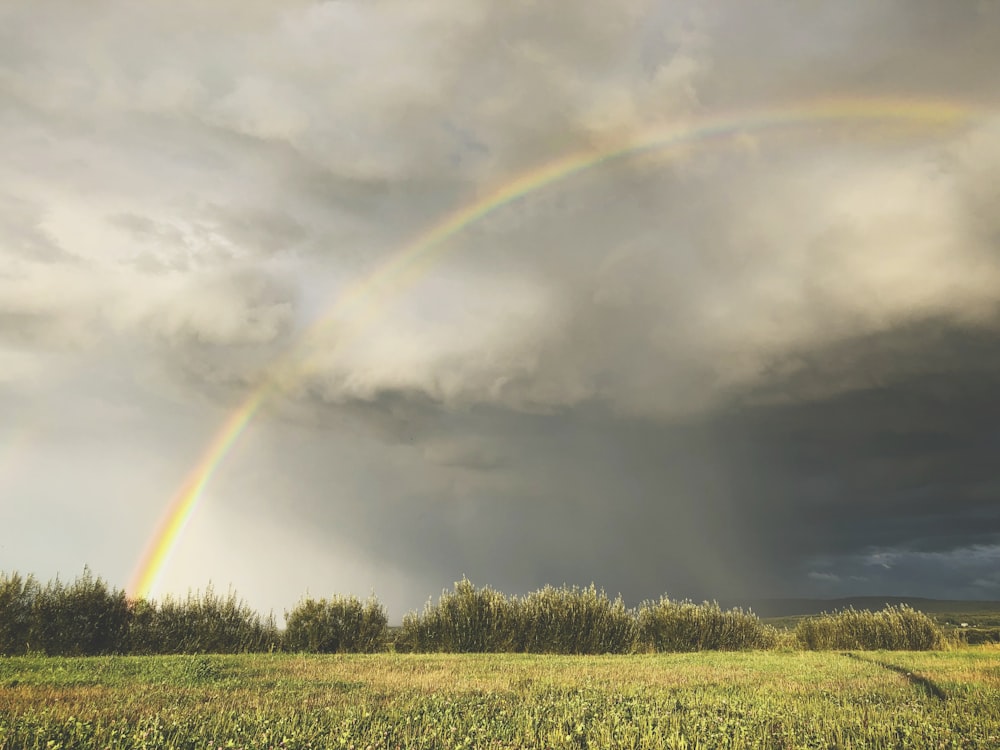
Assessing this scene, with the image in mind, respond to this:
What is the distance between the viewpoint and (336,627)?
3472 centimetres

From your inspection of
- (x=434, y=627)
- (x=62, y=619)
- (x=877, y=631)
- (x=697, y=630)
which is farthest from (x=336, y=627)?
(x=877, y=631)

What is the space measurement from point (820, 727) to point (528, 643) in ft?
85.7

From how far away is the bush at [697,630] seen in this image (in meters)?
38.8

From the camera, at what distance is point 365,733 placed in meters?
10.2

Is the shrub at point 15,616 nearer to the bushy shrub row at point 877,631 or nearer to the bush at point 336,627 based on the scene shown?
the bush at point 336,627

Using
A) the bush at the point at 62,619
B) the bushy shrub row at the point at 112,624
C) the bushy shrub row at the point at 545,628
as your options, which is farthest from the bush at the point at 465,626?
the bush at the point at 62,619

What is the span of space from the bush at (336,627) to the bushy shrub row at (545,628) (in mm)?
1795

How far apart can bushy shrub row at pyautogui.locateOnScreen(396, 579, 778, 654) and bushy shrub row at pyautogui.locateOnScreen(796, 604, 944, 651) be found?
5864mm

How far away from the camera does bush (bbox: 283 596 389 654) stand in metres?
34.0

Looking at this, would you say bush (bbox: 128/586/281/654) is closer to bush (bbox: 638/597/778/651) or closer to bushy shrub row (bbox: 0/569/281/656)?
bushy shrub row (bbox: 0/569/281/656)

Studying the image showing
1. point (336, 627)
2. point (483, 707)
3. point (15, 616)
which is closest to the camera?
point (483, 707)

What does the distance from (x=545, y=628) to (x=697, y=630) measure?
1008 cm

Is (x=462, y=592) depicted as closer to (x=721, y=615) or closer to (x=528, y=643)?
(x=528, y=643)

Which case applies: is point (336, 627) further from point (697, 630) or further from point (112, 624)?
point (697, 630)
